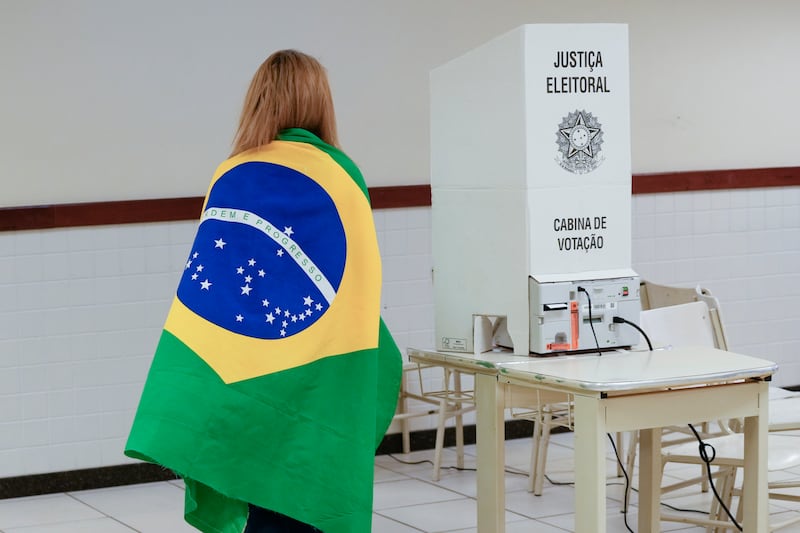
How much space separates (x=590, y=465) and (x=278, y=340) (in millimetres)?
828

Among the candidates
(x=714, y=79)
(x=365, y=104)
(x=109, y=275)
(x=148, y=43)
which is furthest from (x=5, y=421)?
(x=714, y=79)

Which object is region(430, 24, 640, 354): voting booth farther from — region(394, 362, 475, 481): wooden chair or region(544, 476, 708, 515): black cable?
region(394, 362, 475, 481): wooden chair

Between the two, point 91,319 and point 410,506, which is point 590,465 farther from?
point 91,319

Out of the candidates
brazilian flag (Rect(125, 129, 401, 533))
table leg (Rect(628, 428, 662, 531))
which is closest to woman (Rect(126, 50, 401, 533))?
brazilian flag (Rect(125, 129, 401, 533))

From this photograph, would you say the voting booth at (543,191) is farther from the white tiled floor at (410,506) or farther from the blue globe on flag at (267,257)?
the white tiled floor at (410,506)

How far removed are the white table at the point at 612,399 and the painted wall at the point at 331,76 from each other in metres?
2.06

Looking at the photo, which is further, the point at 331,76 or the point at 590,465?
the point at 331,76

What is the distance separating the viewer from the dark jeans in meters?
2.99

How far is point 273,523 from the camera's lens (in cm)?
299

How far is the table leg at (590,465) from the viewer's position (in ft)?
9.02

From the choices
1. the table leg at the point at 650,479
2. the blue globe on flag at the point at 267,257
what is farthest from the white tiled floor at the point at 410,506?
the blue globe on flag at the point at 267,257

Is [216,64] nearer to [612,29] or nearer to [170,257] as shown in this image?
[170,257]

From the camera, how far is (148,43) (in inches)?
189

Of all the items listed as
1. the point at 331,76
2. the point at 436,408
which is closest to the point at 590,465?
the point at 436,408
